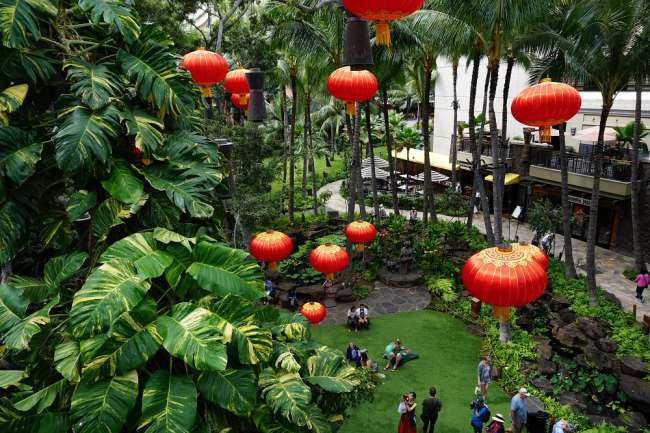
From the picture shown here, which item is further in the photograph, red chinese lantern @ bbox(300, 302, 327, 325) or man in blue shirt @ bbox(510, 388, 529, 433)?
red chinese lantern @ bbox(300, 302, 327, 325)

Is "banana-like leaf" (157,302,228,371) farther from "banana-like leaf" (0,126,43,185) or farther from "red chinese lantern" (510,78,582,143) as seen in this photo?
"red chinese lantern" (510,78,582,143)

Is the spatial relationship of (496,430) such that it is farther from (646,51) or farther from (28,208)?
(646,51)

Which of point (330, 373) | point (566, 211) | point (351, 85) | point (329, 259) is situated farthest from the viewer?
point (566, 211)

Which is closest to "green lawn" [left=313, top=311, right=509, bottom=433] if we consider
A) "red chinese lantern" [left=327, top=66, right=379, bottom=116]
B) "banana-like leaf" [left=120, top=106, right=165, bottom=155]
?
"red chinese lantern" [left=327, top=66, right=379, bottom=116]

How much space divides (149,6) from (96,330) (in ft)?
42.0

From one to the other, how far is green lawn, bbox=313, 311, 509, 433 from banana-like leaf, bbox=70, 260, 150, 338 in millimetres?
6711

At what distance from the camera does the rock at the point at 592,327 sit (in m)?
10.6

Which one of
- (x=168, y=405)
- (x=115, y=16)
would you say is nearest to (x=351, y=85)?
(x=115, y=16)

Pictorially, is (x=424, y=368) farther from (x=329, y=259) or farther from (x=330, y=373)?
(x=330, y=373)

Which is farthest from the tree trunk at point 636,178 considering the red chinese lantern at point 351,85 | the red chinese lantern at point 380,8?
the red chinese lantern at point 380,8

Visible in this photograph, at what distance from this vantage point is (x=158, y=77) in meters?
3.30

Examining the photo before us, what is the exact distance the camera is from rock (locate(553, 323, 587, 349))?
34.4ft

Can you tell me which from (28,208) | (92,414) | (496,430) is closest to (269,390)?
(92,414)

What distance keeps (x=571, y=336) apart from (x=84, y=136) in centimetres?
1088
